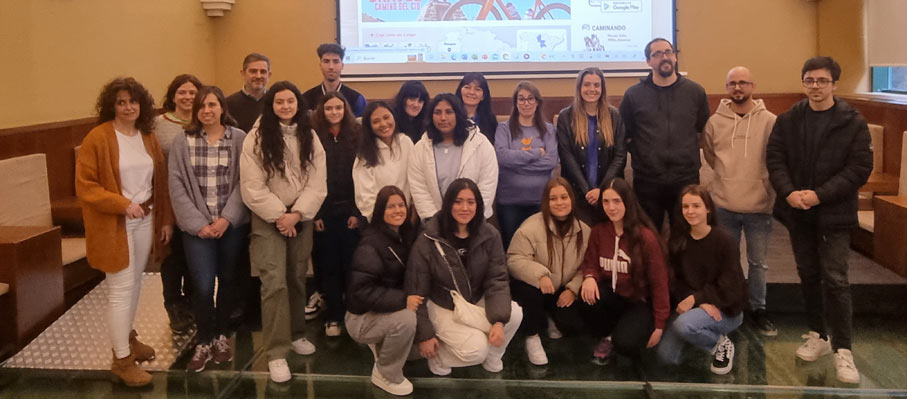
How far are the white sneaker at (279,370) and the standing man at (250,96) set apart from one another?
4.08 ft

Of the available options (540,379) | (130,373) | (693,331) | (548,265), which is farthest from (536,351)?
(130,373)

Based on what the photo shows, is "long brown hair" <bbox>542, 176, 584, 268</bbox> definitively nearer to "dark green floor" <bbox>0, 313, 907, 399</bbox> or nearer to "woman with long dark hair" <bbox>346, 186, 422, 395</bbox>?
"dark green floor" <bbox>0, 313, 907, 399</bbox>

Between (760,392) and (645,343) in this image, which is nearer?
(760,392)

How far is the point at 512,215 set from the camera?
11.0 ft

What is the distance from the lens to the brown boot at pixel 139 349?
3.00m

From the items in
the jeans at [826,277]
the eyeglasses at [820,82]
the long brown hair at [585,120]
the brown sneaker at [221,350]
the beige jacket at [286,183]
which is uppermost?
the eyeglasses at [820,82]

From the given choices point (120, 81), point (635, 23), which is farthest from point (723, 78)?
point (120, 81)

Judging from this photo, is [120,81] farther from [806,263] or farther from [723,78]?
[723,78]

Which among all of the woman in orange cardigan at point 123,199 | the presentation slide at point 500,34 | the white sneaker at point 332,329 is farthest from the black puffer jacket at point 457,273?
the presentation slide at point 500,34

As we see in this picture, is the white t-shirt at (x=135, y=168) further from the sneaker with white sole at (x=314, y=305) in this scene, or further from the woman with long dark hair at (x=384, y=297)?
the sneaker with white sole at (x=314, y=305)

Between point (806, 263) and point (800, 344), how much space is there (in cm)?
46

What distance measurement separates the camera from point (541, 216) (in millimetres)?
3105

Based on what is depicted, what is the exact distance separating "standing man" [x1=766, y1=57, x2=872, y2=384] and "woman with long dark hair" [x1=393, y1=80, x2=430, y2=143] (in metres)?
1.58

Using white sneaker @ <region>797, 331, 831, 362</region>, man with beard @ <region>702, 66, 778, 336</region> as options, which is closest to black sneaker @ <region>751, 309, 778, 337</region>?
man with beard @ <region>702, 66, 778, 336</region>
